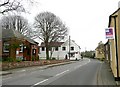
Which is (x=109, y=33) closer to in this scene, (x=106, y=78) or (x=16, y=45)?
(x=106, y=78)

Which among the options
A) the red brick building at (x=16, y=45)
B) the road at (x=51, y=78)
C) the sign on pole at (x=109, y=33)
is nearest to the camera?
the sign on pole at (x=109, y=33)

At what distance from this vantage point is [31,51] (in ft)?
200

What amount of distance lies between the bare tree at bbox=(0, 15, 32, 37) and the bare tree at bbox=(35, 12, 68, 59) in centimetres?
356

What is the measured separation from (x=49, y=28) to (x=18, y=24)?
423 inches

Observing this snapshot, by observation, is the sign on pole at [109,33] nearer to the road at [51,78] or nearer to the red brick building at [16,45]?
the road at [51,78]

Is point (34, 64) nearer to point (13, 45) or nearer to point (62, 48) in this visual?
point (13, 45)

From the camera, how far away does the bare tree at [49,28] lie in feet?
212

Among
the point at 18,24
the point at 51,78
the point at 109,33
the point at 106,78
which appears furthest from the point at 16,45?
the point at 18,24

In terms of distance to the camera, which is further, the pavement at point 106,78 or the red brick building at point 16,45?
the red brick building at point 16,45

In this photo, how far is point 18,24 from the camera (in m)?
70.0

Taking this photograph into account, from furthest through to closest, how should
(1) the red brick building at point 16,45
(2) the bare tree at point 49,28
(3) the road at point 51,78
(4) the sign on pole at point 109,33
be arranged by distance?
(2) the bare tree at point 49,28 < (1) the red brick building at point 16,45 < (3) the road at point 51,78 < (4) the sign on pole at point 109,33

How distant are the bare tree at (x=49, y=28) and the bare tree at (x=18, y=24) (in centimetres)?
356

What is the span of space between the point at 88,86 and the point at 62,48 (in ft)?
275

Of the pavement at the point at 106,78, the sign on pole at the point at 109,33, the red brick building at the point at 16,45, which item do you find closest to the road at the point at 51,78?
the pavement at the point at 106,78
